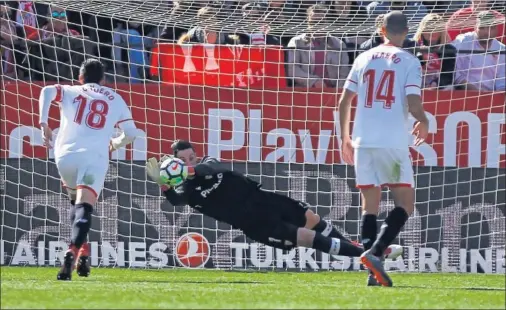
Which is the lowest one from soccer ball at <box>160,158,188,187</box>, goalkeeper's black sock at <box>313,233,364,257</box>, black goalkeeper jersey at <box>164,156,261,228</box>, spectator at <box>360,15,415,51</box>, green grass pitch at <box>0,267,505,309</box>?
green grass pitch at <box>0,267,505,309</box>

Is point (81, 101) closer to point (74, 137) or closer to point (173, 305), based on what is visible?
point (74, 137)

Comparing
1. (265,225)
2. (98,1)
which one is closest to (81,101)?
(265,225)

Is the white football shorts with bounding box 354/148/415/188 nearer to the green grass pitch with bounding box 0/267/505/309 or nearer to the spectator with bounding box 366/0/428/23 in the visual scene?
the green grass pitch with bounding box 0/267/505/309

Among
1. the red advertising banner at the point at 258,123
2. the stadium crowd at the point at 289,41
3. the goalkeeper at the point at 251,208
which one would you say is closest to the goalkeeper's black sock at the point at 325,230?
the goalkeeper at the point at 251,208

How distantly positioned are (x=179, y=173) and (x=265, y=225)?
130 cm

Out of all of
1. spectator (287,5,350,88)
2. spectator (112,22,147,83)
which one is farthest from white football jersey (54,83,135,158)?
spectator (287,5,350,88)

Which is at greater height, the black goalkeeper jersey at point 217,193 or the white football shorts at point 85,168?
the white football shorts at point 85,168

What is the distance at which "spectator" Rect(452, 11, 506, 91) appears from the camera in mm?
13602

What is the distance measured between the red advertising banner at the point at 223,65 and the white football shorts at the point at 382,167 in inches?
182

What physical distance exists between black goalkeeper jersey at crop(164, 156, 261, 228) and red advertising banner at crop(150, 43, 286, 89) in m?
2.16

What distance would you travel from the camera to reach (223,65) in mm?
13695

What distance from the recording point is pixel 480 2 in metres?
13.6

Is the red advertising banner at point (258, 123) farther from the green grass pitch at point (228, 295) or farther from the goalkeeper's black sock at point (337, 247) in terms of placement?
the green grass pitch at point (228, 295)

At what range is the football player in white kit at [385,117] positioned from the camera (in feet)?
29.5
